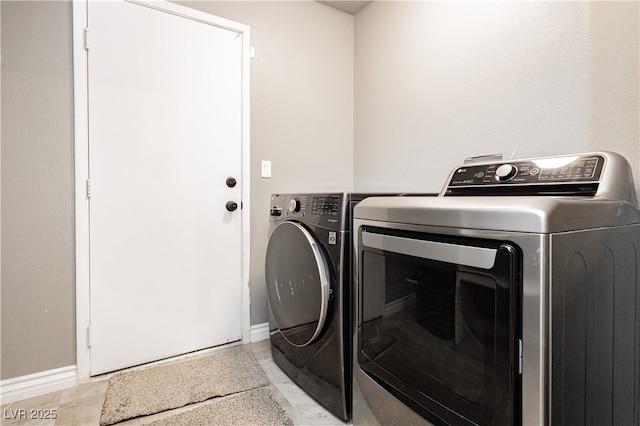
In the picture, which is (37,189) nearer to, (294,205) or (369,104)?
(294,205)

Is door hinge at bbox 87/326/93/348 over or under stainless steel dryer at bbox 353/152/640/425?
under

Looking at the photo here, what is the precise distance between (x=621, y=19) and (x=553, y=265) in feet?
3.86

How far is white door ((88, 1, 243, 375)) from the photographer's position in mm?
1728

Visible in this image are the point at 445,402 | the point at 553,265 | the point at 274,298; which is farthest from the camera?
the point at 274,298

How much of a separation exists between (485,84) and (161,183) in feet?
6.07

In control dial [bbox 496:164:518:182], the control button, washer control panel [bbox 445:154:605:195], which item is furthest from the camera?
the control button

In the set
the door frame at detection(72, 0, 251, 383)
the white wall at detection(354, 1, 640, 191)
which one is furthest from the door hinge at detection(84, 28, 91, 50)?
the white wall at detection(354, 1, 640, 191)

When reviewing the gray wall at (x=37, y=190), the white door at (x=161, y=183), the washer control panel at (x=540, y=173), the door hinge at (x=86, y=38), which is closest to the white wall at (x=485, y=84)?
the washer control panel at (x=540, y=173)

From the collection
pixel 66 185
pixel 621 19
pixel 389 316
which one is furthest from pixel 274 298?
pixel 621 19

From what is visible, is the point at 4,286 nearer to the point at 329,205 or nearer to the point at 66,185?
the point at 66,185

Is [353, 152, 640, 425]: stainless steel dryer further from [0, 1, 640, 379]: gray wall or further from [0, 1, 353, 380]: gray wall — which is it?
[0, 1, 353, 380]: gray wall

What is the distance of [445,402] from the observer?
88 centimetres

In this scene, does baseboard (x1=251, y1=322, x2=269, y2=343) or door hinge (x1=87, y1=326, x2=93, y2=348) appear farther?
baseboard (x1=251, y1=322, x2=269, y2=343)

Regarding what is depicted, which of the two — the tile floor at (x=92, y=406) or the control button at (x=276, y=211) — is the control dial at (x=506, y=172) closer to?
the control button at (x=276, y=211)
